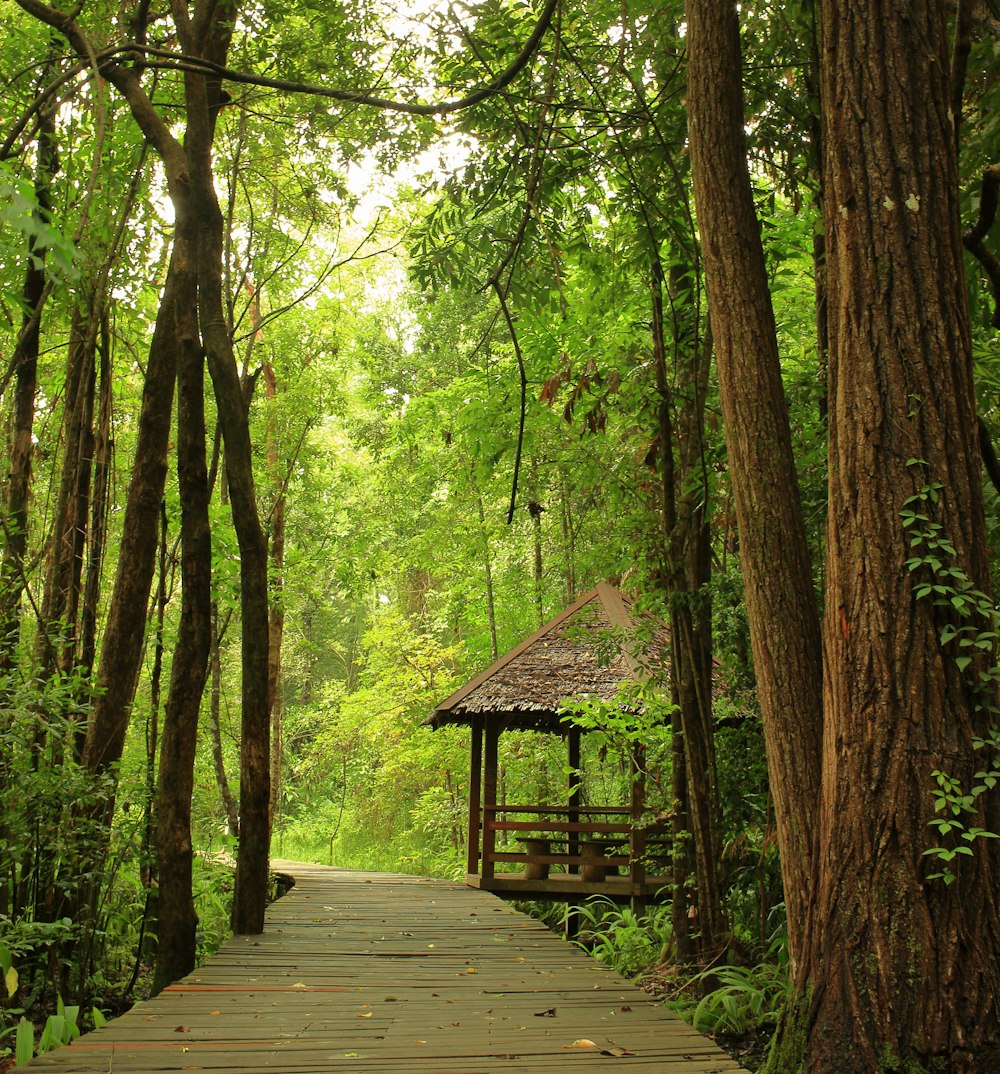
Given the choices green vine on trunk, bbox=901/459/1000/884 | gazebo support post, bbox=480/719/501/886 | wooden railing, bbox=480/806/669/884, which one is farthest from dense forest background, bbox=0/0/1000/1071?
gazebo support post, bbox=480/719/501/886

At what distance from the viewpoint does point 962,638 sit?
3.21m

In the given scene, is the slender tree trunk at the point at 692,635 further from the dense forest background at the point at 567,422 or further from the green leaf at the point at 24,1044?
the green leaf at the point at 24,1044

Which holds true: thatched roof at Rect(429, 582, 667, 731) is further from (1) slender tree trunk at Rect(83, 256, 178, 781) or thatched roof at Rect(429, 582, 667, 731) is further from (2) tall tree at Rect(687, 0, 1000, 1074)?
(2) tall tree at Rect(687, 0, 1000, 1074)

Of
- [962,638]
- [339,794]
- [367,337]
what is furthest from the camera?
[339,794]

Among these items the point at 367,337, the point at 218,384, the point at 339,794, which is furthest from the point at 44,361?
the point at 339,794

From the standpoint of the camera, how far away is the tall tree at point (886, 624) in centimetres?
309

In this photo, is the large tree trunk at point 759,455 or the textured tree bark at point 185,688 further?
the textured tree bark at point 185,688

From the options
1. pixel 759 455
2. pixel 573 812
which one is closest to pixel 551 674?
pixel 573 812

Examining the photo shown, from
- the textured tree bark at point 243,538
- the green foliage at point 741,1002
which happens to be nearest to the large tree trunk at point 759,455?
the green foliage at point 741,1002

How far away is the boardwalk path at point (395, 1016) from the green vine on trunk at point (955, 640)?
1.14 metres

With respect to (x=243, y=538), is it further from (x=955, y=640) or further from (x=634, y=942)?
(x=634, y=942)

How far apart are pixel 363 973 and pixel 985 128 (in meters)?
5.47

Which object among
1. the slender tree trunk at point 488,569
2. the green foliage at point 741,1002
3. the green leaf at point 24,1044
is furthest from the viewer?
the slender tree trunk at point 488,569

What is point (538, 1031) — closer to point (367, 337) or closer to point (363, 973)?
point (363, 973)
